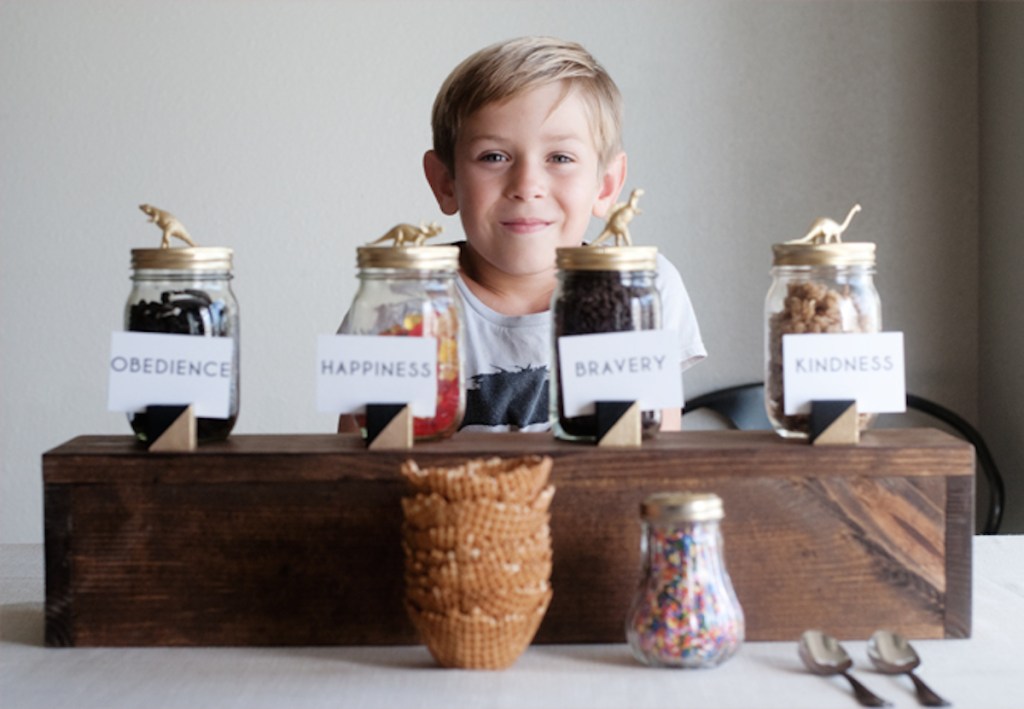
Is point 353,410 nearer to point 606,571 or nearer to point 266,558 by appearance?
point 266,558

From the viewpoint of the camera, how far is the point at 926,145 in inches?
107

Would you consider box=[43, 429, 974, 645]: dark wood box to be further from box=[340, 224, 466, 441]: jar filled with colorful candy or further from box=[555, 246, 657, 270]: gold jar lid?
box=[555, 246, 657, 270]: gold jar lid

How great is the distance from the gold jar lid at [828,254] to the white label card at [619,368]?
0.44 ft

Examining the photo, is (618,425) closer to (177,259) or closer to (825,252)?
(825,252)

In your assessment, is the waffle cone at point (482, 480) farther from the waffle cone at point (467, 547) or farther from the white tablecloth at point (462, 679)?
the white tablecloth at point (462, 679)

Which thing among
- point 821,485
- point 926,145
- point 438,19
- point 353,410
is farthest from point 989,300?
point 353,410

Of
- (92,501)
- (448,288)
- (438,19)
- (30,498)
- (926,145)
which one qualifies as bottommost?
(30,498)

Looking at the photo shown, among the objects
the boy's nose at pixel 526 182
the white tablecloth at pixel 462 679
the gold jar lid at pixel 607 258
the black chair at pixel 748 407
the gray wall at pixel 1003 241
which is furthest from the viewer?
the black chair at pixel 748 407

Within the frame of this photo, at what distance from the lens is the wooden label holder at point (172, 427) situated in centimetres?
114

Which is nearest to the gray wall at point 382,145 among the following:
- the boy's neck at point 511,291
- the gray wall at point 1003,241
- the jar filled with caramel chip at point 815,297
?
the gray wall at point 1003,241

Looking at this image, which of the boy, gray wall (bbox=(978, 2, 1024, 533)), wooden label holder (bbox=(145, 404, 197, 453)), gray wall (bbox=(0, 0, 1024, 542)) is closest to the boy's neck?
the boy

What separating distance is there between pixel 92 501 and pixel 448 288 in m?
0.36

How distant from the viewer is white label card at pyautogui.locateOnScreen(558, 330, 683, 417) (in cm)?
113

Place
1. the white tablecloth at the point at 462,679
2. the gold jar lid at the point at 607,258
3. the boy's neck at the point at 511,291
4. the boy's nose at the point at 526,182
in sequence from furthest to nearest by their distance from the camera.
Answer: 1. the boy's neck at the point at 511,291
2. the boy's nose at the point at 526,182
3. the gold jar lid at the point at 607,258
4. the white tablecloth at the point at 462,679
